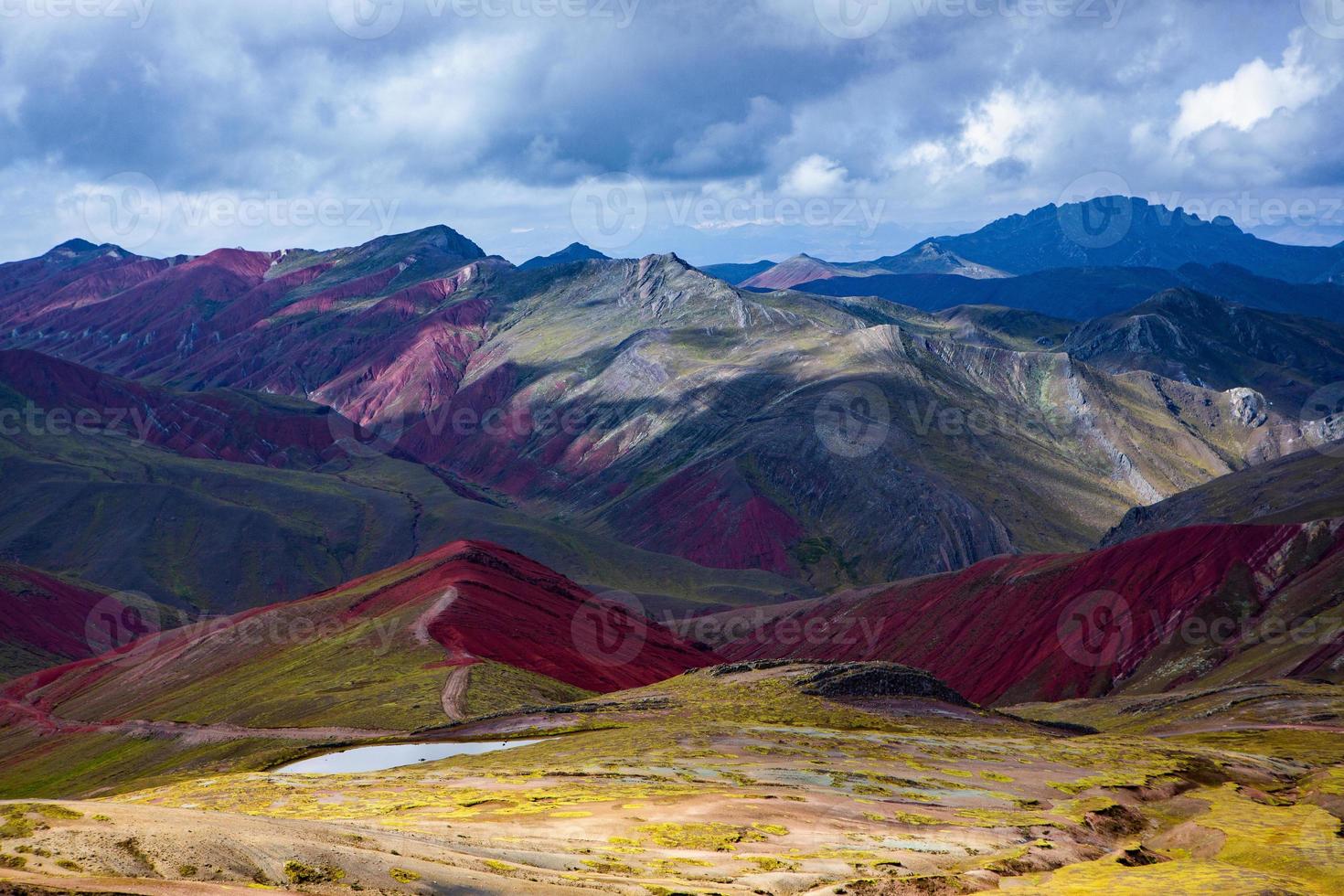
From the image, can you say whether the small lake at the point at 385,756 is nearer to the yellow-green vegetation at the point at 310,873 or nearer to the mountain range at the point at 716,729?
the mountain range at the point at 716,729

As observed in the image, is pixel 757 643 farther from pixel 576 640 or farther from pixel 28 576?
pixel 28 576

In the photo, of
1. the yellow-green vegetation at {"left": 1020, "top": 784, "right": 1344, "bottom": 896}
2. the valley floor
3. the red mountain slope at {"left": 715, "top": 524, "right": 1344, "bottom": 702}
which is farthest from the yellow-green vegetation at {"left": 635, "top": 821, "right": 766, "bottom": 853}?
the red mountain slope at {"left": 715, "top": 524, "right": 1344, "bottom": 702}

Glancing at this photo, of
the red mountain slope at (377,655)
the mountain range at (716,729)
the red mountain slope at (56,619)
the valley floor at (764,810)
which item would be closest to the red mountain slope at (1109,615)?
the mountain range at (716,729)

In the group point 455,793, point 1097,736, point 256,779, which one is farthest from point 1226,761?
point 256,779

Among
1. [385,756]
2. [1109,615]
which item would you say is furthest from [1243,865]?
[1109,615]

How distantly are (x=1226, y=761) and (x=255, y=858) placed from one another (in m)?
68.3

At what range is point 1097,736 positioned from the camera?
298 feet

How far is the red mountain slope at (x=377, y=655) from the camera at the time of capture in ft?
344

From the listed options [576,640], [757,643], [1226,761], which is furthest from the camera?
[757,643]

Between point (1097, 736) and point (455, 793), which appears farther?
point (1097, 736)

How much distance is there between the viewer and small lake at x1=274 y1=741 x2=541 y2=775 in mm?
78125

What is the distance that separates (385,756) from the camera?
81625mm

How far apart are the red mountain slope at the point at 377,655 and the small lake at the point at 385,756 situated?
9396 mm

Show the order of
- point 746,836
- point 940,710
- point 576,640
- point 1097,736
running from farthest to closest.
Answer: point 576,640, point 940,710, point 1097,736, point 746,836
